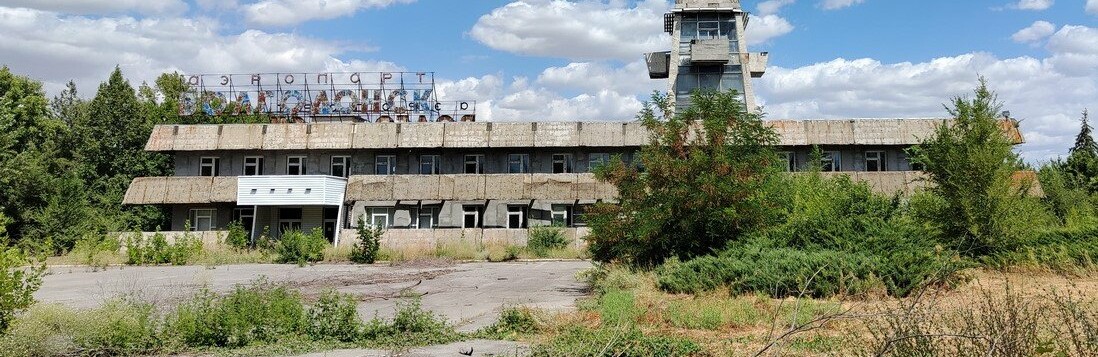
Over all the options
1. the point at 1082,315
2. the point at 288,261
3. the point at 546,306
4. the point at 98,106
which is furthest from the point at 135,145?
the point at 1082,315

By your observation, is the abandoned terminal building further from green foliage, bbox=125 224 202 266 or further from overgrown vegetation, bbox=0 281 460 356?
overgrown vegetation, bbox=0 281 460 356

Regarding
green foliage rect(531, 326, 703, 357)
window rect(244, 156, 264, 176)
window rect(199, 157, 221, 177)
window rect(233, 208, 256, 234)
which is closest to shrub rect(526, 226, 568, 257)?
window rect(233, 208, 256, 234)

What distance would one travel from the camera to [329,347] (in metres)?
11.5

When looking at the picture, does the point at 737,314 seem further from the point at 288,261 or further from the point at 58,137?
the point at 58,137

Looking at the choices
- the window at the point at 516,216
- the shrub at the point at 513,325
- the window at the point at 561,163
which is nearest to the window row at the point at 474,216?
the window at the point at 516,216

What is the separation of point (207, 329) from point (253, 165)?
36.4 meters

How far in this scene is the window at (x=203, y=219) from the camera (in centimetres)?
4484

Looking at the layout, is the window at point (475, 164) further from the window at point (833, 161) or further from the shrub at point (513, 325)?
the shrub at point (513, 325)

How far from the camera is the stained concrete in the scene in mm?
16875

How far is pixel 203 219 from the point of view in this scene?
45.1 metres

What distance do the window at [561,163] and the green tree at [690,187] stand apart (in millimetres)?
23516

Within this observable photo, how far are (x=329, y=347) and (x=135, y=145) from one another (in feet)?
162

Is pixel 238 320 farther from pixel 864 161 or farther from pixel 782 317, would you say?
pixel 864 161

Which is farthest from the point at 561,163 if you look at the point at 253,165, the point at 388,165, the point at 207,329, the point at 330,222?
the point at 207,329
